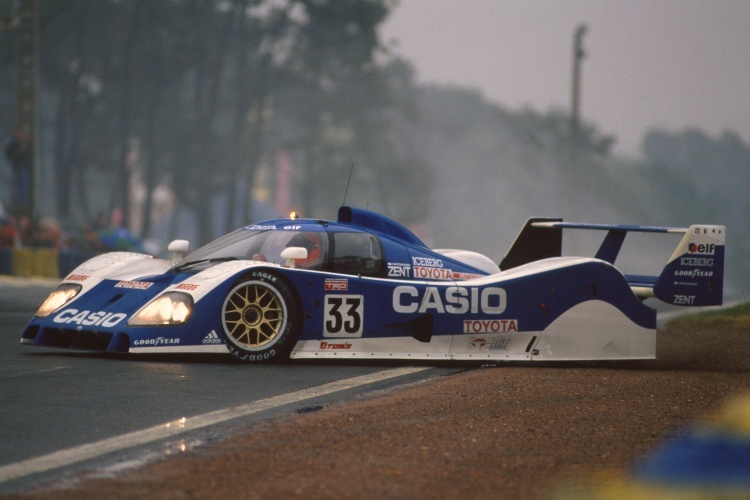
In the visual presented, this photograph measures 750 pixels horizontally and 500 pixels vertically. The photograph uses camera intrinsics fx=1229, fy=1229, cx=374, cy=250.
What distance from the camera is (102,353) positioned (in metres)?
9.89

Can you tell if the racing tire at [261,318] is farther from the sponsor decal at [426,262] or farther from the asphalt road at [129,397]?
the sponsor decal at [426,262]

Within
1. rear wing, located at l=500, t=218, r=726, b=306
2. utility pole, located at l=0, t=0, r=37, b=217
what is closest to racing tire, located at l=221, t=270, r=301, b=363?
rear wing, located at l=500, t=218, r=726, b=306

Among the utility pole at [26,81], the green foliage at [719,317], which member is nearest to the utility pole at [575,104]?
the utility pole at [26,81]

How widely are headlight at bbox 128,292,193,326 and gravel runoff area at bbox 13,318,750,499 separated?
1.98 metres

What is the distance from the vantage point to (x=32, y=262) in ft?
87.2

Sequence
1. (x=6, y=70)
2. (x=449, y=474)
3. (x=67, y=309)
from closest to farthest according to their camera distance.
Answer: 1. (x=449, y=474)
2. (x=67, y=309)
3. (x=6, y=70)

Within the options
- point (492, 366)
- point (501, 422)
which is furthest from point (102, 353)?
point (501, 422)

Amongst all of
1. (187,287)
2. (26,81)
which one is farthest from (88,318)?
(26,81)

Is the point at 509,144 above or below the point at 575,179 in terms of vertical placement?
above

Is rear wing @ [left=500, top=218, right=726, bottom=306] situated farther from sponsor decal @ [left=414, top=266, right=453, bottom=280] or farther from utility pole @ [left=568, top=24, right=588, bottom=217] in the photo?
utility pole @ [left=568, top=24, right=588, bottom=217]

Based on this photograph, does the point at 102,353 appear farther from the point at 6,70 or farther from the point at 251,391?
the point at 6,70

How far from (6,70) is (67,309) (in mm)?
54800

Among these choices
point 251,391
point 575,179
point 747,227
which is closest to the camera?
point 251,391

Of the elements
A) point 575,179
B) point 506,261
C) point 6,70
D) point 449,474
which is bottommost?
point 449,474
